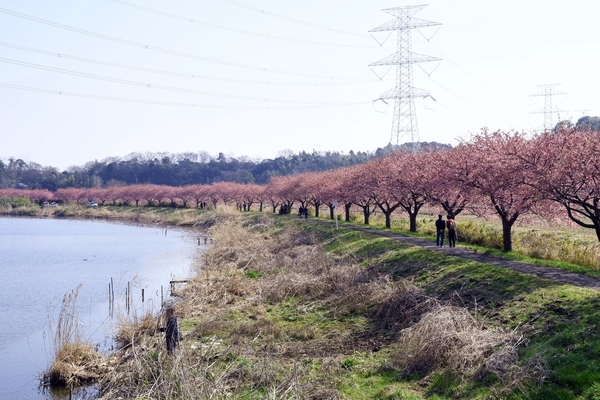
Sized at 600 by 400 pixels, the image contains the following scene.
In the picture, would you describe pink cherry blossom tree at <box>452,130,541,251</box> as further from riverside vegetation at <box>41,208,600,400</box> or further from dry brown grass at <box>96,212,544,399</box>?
dry brown grass at <box>96,212,544,399</box>

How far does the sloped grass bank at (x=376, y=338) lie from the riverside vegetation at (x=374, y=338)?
1.5 inches

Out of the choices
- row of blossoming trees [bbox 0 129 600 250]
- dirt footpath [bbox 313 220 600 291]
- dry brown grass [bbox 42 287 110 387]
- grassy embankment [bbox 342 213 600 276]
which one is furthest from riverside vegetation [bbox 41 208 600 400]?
row of blossoming trees [bbox 0 129 600 250]

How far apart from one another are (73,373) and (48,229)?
62505mm

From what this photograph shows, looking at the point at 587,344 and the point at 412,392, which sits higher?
the point at 587,344

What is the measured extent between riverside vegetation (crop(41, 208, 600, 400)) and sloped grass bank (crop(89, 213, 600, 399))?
39 mm

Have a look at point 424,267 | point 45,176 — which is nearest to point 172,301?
point 424,267

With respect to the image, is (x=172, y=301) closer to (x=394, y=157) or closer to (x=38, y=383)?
(x=38, y=383)

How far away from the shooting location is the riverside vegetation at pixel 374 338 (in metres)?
11.7

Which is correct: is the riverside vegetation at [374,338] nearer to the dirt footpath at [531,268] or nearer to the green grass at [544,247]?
the dirt footpath at [531,268]

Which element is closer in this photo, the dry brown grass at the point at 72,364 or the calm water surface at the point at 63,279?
the dry brown grass at the point at 72,364

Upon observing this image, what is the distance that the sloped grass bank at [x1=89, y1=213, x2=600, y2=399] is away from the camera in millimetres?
11742

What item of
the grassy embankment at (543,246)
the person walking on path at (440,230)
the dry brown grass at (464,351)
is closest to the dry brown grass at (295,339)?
the dry brown grass at (464,351)

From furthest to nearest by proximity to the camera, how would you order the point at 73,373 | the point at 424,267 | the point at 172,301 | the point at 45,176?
the point at 45,176
the point at 172,301
the point at 424,267
the point at 73,373

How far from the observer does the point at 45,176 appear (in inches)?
6299
